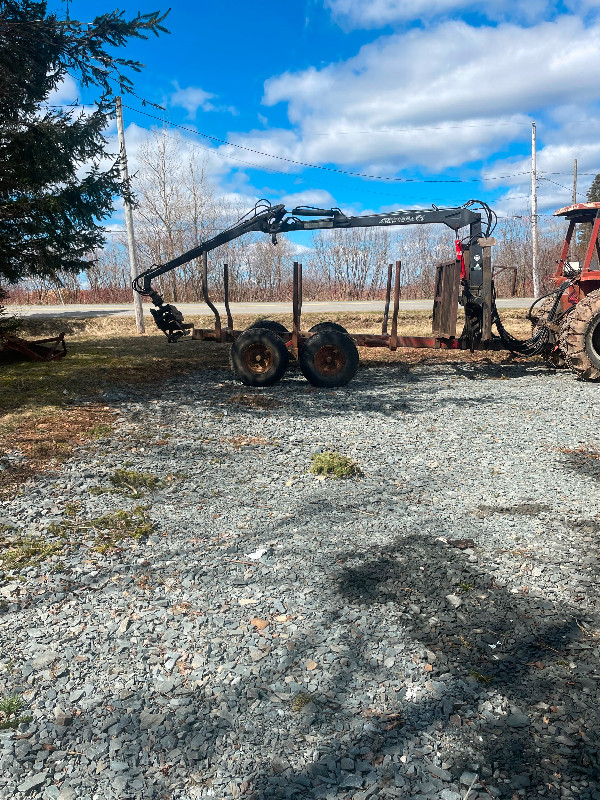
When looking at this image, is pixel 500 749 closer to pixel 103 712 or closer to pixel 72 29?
pixel 103 712

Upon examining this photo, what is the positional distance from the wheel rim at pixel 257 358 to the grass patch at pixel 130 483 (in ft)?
14.5

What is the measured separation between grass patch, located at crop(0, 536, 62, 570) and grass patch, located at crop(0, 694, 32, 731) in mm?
1276

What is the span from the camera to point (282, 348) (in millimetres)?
9414

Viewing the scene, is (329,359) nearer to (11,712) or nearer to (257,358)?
(257,358)

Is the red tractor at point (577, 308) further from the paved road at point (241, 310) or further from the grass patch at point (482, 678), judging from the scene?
the paved road at point (241, 310)

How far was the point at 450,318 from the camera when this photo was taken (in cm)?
1045

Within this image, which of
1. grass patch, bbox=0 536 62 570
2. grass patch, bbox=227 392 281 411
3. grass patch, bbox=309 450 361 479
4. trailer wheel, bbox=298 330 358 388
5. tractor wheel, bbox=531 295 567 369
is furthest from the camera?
tractor wheel, bbox=531 295 567 369

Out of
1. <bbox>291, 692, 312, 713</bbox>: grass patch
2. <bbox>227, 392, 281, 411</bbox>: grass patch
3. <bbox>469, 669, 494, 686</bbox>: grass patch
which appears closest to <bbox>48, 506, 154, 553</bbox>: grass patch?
<bbox>291, 692, 312, 713</bbox>: grass patch

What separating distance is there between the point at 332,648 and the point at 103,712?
44.2 inches

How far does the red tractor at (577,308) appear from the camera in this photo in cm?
911

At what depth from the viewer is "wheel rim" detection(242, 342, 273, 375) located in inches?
376

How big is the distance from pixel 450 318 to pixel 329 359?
2656 millimetres

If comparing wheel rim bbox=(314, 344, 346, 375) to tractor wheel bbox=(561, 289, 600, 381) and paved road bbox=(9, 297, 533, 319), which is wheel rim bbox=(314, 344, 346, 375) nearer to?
tractor wheel bbox=(561, 289, 600, 381)

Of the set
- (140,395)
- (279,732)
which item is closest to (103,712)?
(279,732)
